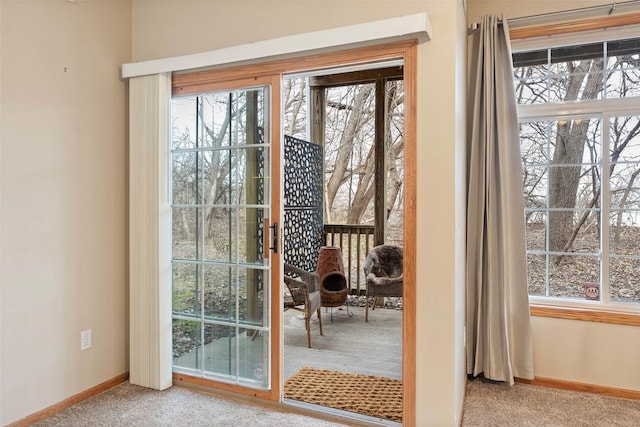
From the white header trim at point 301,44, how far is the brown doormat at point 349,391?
201 centimetres

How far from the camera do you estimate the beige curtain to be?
107 inches

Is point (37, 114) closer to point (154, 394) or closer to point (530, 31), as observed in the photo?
point (154, 394)

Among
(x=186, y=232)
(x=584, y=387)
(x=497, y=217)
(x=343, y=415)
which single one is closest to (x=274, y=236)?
(x=186, y=232)

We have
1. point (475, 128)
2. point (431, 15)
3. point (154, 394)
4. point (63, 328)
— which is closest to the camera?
point (431, 15)

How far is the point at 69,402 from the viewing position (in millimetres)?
2412

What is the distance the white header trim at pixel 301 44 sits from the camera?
6.55 feet

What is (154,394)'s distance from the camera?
2576mm

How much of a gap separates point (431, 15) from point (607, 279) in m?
2.06

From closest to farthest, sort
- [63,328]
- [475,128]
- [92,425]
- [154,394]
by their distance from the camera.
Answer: [92,425] < [63,328] < [154,394] < [475,128]

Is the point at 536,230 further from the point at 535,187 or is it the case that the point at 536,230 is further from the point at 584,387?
the point at 584,387

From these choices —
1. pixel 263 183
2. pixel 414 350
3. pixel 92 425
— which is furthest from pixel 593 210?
pixel 92 425

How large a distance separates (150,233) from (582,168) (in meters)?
2.91

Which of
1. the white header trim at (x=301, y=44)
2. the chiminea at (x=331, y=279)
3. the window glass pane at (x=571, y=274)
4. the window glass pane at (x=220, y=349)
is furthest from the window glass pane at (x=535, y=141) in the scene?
the window glass pane at (x=220, y=349)

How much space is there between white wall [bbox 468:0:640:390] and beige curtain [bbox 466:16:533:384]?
0.13 metres
